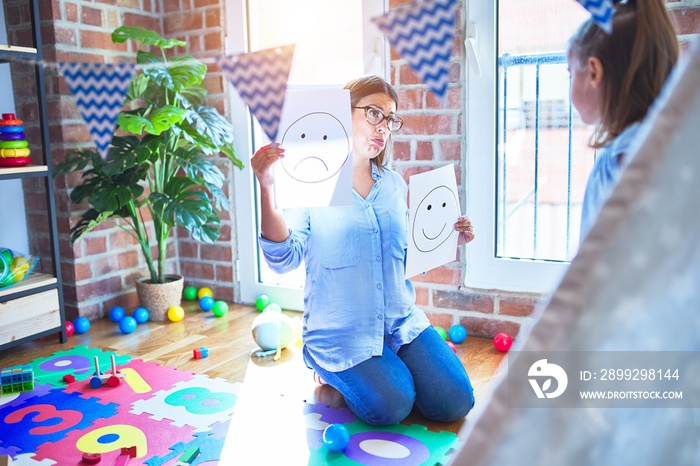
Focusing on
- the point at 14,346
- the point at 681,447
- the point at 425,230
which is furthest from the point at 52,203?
the point at 681,447

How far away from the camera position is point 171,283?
8.64ft

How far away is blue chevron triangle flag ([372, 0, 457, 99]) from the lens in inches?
44.6

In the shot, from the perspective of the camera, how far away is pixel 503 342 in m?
2.15

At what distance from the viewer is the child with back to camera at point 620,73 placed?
870 mm

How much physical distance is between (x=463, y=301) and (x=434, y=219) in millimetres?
672

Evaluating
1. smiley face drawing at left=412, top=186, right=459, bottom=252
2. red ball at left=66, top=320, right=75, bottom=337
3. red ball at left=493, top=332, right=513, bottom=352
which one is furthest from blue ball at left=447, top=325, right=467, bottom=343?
red ball at left=66, top=320, right=75, bottom=337

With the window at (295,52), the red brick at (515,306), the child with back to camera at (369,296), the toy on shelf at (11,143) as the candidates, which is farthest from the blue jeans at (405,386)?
the toy on shelf at (11,143)

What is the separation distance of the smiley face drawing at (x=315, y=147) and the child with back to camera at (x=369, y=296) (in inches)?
3.2

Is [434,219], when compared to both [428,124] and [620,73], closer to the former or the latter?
[428,124]

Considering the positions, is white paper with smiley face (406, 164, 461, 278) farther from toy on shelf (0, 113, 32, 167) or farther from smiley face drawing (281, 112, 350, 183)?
toy on shelf (0, 113, 32, 167)

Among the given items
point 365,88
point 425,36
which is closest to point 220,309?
point 365,88

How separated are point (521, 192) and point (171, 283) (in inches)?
56.1

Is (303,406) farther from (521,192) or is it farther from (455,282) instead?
(521,192)

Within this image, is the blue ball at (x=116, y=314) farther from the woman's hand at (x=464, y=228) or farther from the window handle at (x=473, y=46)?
the window handle at (x=473, y=46)
